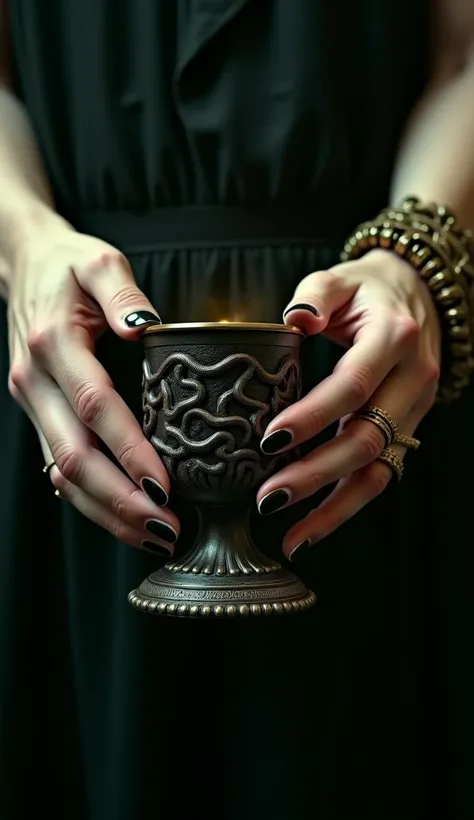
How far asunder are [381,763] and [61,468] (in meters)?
0.49

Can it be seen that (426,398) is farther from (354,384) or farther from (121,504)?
(121,504)

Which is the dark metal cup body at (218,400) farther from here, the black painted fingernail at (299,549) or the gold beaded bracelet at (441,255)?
the gold beaded bracelet at (441,255)

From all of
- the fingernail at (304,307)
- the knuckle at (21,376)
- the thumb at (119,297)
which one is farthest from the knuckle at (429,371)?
the knuckle at (21,376)

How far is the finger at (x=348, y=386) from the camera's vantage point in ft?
2.58

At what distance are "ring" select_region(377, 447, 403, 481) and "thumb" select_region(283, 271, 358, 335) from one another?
123 millimetres

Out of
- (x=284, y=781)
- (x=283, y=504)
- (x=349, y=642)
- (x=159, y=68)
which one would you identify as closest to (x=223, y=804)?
(x=284, y=781)

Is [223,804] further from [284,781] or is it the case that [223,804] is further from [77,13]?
[77,13]

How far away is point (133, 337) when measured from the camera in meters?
0.83

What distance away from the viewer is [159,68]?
102 cm

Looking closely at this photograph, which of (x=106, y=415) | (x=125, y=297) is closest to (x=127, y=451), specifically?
(x=106, y=415)

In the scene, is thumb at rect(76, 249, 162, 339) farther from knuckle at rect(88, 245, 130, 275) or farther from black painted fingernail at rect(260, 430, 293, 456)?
black painted fingernail at rect(260, 430, 293, 456)

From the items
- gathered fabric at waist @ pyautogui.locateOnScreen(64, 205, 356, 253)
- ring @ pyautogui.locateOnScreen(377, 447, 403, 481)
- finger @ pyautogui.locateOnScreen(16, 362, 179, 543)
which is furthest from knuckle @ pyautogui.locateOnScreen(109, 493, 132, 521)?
gathered fabric at waist @ pyautogui.locateOnScreen(64, 205, 356, 253)

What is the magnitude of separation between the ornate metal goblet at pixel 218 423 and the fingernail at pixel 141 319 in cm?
2

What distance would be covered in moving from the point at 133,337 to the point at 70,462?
0.12m
